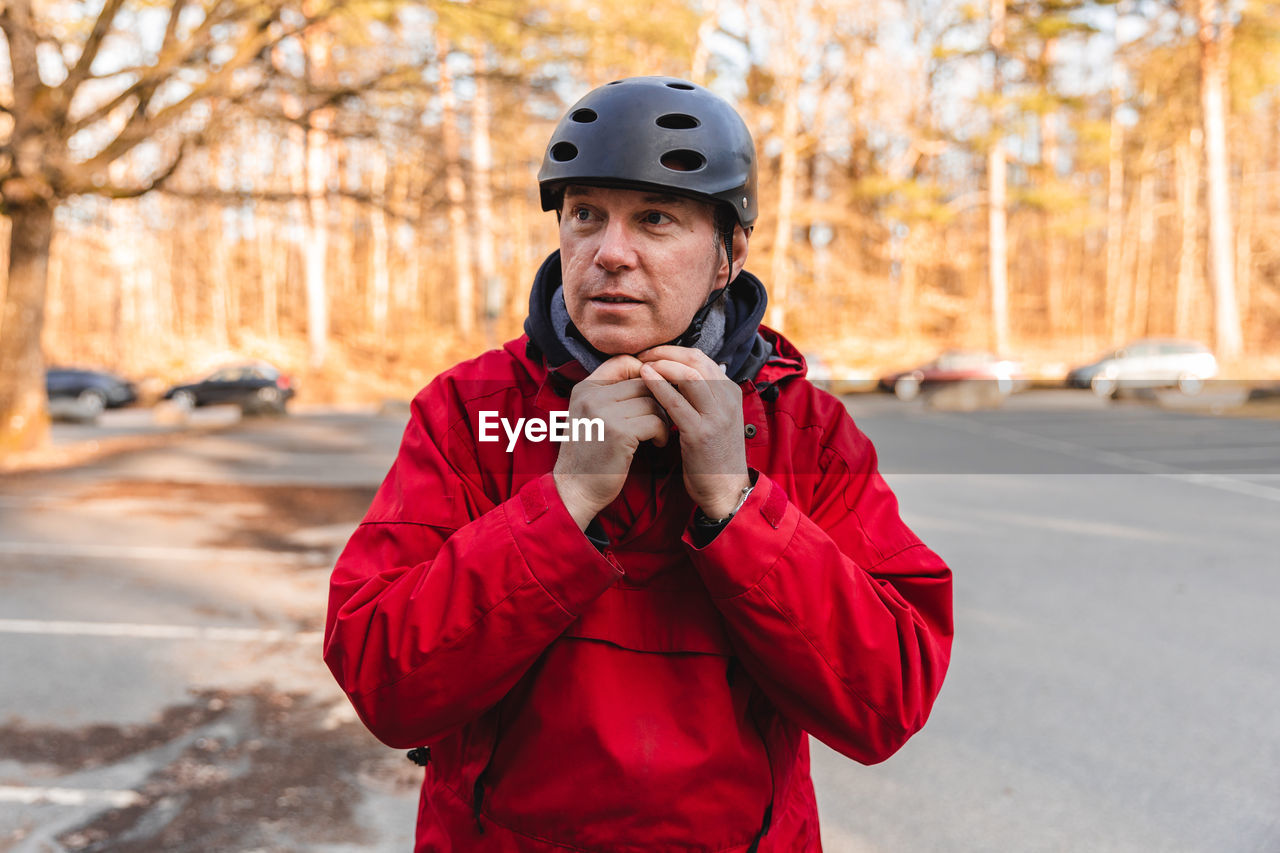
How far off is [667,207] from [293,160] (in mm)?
29016

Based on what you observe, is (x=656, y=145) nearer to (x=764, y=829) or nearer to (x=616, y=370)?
(x=616, y=370)

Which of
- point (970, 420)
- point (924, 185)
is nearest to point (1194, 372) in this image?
point (970, 420)

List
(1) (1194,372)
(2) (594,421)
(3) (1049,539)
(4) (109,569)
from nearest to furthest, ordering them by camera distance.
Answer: (2) (594,421) < (4) (109,569) < (3) (1049,539) < (1) (1194,372)

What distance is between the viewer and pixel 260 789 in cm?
356

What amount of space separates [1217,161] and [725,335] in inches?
967

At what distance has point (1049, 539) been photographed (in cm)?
792

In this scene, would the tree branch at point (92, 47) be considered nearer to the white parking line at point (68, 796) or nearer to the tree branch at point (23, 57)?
the tree branch at point (23, 57)

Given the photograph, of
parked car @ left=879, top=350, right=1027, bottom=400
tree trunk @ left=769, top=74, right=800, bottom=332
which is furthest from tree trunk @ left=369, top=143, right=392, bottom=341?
parked car @ left=879, top=350, right=1027, bottom=400

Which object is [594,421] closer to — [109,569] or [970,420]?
[109,569]

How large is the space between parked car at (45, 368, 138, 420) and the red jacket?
26398 mm

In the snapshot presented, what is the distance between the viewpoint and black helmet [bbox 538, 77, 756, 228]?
1508 mm

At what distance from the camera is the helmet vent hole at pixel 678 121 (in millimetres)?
1582

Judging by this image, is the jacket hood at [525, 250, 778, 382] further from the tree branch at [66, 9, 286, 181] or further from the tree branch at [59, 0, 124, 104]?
the tree branch at [59, 0, 124, 104]

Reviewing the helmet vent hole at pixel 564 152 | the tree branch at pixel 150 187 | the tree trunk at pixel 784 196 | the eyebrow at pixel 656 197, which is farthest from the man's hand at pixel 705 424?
the tree trunk at pixel 784 196
